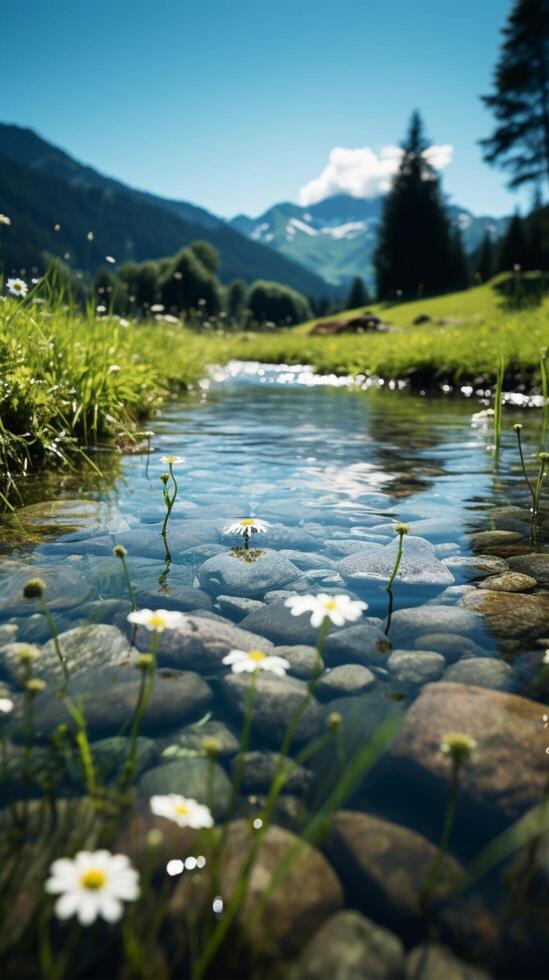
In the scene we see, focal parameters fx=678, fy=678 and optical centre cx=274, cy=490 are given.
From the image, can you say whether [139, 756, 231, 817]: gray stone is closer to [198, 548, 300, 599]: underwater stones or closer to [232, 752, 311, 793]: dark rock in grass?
[232, 752, 311, 793]: dark rock in grass

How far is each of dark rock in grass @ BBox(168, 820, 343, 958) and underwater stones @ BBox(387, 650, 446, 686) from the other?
0.71 m

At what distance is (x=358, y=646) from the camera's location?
83.0 inches

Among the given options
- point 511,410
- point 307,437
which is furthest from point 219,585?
point 511,410

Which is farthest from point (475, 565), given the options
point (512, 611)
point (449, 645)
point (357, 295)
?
point (357, 295)

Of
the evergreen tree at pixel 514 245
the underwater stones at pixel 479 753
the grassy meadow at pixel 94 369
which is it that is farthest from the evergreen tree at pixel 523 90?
the underwater stones at pixel 479 753

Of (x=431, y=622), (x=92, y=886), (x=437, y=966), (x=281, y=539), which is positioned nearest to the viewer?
(x=92, y=886)

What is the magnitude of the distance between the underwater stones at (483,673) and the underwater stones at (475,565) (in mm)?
789

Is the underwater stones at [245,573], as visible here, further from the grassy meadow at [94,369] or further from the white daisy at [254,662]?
the grassy meadow at [94,369]

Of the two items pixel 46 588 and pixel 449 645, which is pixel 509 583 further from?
pixel 46 588

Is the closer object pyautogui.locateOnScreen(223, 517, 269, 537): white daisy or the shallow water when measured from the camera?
the shallow water

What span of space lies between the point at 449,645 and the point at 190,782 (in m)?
0.99

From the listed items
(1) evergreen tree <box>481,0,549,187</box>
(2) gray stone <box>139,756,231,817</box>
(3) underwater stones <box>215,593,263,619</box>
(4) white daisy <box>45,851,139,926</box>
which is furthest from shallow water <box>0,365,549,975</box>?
(1) evergreen tree <box>481,0,549,187</box>

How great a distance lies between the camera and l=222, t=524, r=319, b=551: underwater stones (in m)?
3.08

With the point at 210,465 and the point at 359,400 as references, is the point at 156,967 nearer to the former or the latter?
the point at 210,465
